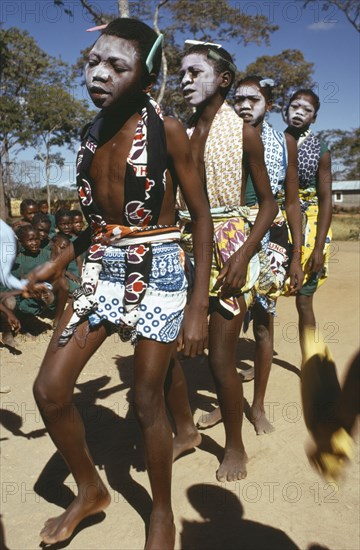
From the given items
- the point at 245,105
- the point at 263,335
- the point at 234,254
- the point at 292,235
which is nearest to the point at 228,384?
the point at 234,254

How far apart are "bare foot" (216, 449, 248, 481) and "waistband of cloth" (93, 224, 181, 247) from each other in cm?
131

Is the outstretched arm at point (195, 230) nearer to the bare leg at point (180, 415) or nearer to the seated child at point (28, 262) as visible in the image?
the bare leg at point (180, 415)

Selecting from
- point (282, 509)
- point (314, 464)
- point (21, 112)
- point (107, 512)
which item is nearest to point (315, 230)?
point (282, 509)

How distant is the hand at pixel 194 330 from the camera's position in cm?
227

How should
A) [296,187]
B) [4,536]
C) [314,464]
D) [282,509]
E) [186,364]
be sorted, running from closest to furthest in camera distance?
[314,464] → [4,536] → [282,509] → [296,187] → [186,364]

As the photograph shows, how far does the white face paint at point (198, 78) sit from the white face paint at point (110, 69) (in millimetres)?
645

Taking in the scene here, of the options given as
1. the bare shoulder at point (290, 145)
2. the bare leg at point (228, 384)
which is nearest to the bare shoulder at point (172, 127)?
the bare leg at point (228, 384)

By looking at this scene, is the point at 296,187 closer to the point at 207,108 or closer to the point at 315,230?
the point at 315,230

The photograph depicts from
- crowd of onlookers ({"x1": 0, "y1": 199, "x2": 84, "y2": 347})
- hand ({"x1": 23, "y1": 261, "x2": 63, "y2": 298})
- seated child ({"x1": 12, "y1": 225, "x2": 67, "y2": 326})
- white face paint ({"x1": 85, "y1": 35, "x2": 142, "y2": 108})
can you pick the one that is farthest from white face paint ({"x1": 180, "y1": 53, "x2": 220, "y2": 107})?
seated child ({"x1": 12, "y1": 225, "x2": 67, "y2": 326})

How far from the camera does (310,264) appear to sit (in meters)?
4.04

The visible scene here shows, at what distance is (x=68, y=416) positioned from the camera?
2256 mm

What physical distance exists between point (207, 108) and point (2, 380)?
269 centimetres

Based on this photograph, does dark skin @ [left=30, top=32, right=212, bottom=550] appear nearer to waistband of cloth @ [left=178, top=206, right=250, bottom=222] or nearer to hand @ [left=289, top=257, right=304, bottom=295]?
waistband of cloth @ [left=178, top=206, right=250, bottom=222]

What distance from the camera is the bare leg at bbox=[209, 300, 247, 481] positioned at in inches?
111
